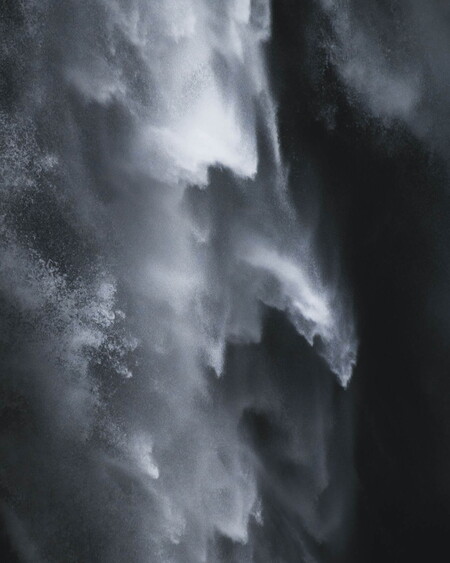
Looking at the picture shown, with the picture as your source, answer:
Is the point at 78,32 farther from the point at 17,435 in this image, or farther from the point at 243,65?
the point at 17,435

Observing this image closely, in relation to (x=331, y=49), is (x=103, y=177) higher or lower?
lower

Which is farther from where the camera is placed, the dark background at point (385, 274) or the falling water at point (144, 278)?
the dark background at point (385, 274)

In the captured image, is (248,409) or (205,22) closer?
(205,22)

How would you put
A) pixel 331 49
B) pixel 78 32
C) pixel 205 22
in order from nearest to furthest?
pixel 78 32 < pixel 205 22 < pixel 331 49

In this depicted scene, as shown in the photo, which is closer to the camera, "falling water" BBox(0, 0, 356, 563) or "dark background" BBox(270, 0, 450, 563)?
"falling water" BBox(0, 0, 356, 563)

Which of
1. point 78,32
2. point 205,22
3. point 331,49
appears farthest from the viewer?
point 331,49

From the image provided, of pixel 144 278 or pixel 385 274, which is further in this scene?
pixel 385 274

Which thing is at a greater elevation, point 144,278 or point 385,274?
point 385,274

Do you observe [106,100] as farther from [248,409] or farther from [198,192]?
[248,409]

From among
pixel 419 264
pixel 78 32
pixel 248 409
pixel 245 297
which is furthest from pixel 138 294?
pixel 419 264

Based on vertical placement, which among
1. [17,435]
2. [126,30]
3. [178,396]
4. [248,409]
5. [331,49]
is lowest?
[17,435]
